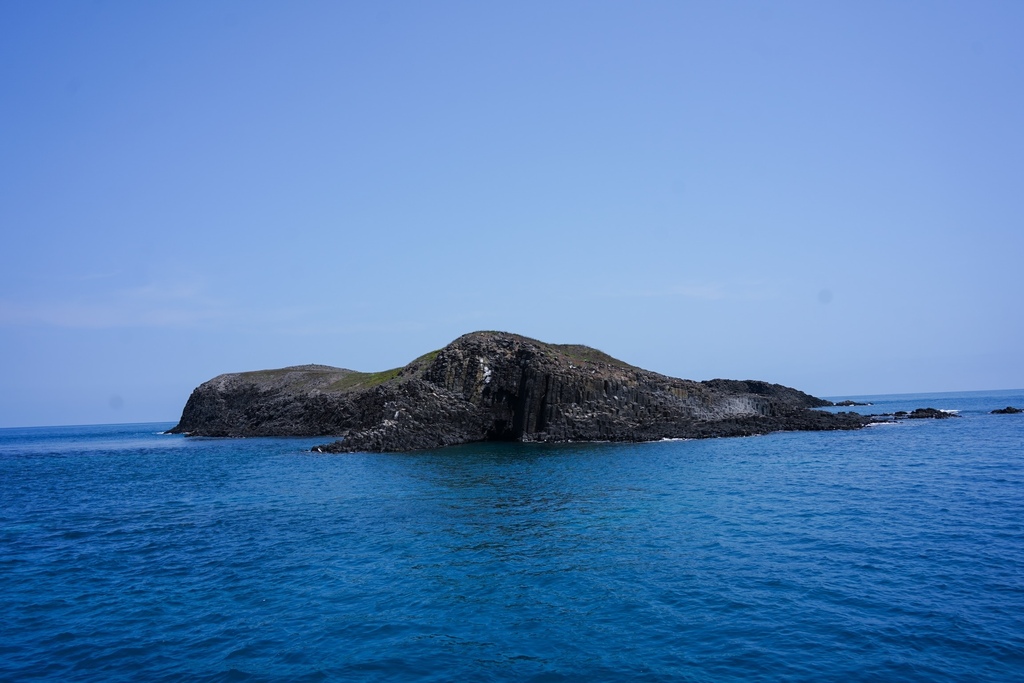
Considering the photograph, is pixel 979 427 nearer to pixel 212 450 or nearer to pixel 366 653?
pixel 366 653

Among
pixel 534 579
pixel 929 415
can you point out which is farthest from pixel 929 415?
pixel 534 579

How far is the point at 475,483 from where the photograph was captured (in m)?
39.8

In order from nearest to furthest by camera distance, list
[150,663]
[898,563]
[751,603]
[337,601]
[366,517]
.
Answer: [150,663] < [751,603] < [337,601] < [898,563] < [366,517]

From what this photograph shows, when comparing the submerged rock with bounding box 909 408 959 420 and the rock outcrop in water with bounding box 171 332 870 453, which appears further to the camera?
the submerged rock with bounding box 909 408 959 420

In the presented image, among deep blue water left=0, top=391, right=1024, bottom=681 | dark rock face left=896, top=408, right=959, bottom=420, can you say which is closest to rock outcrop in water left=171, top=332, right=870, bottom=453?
dark rock face left=896, top=408, right=959, bottom=420

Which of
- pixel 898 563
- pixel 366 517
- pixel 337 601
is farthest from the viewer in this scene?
pixel 366 517

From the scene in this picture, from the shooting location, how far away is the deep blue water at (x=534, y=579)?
46.3ft

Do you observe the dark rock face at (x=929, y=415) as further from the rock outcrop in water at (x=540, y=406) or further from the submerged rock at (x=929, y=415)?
the rock outcrop in water at (x=540, y=406)

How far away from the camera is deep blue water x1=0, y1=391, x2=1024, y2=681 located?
14.1 m

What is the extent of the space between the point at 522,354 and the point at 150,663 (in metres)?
57.9

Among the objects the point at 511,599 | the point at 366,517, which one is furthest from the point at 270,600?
the point at 366,517

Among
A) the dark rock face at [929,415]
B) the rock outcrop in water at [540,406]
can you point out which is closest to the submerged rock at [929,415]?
the dark rock face at [929,415]

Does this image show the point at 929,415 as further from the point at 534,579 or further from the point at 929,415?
the point at 534,579

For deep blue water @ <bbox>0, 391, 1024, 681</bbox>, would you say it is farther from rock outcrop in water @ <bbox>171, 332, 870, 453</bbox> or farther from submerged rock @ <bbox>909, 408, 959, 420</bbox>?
submerged rock @ <bbox>909, 408, 959, 420</bbox>
